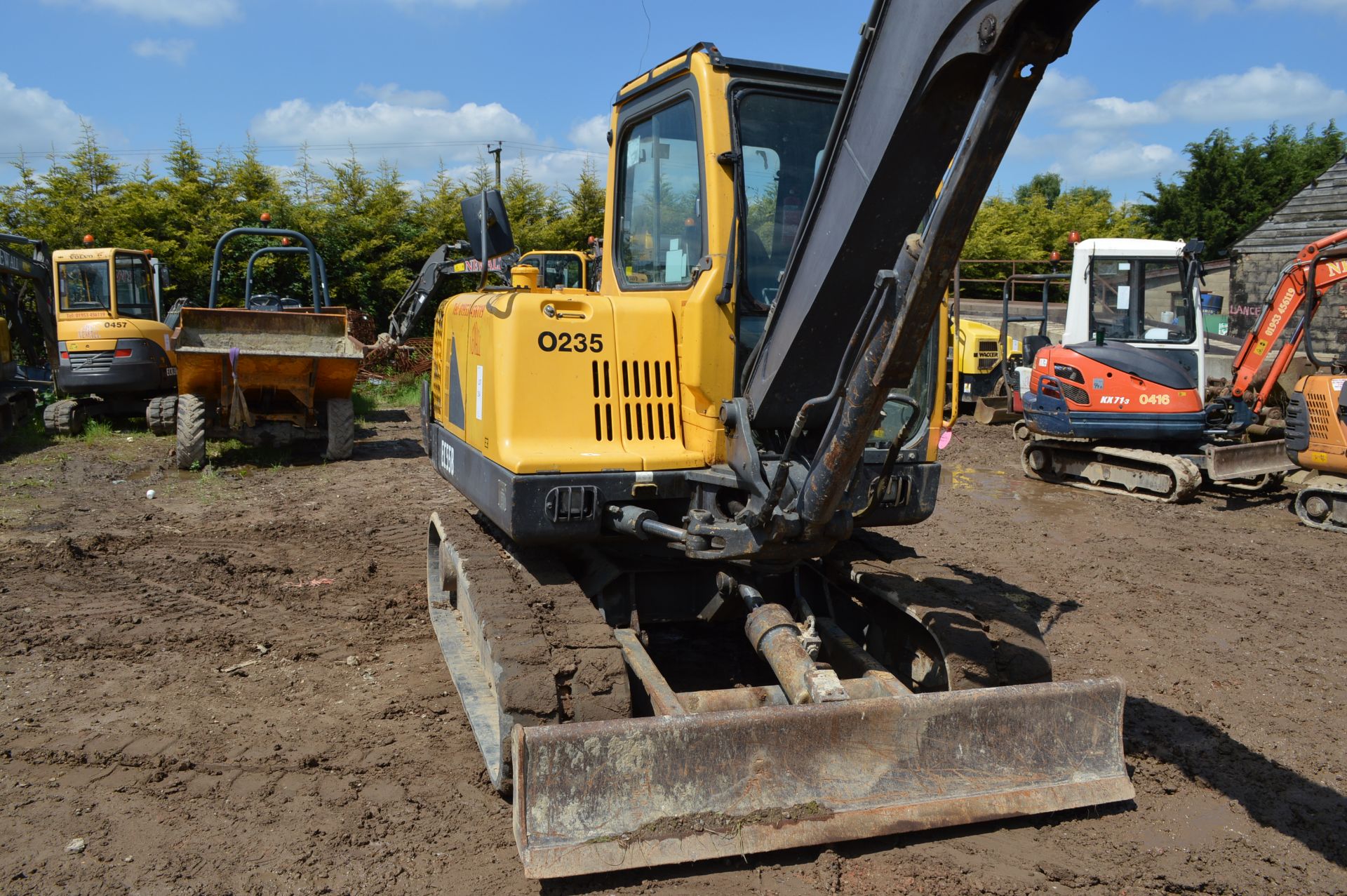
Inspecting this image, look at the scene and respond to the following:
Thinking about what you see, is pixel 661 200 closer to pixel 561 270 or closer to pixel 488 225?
pixel 488 225

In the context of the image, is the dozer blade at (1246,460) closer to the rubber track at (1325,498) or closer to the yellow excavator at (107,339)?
the rubber track at (1325,498)

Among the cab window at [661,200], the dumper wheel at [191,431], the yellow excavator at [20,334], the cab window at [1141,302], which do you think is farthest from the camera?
the yellow excavator at [20,334]

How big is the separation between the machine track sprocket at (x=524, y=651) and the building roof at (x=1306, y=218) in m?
20.2

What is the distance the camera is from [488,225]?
4602 millimetres

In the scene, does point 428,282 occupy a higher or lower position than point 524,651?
higher

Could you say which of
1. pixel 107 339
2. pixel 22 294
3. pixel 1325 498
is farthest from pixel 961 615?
pixel 22 294

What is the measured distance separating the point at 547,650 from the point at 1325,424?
810cm

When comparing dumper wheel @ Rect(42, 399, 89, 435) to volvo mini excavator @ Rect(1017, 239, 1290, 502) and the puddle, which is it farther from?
volvo mini excavator @ Rect(1017, 239, 1290, 502)

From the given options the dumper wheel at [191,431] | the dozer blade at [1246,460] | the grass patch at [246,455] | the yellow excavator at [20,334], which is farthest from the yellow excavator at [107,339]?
the dozer blade at [1246,460]

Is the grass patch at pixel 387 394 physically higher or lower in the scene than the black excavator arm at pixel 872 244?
lower

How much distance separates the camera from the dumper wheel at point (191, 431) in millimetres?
10531

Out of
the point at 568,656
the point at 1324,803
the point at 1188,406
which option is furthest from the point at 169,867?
the point at 1188,406

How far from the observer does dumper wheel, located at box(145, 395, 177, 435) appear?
1165cm

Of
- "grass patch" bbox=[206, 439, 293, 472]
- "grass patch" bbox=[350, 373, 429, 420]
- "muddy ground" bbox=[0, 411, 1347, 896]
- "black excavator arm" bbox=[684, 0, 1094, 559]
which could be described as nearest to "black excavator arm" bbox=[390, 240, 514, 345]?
"grass patch" bbox=[206, 439, 293, 472]
